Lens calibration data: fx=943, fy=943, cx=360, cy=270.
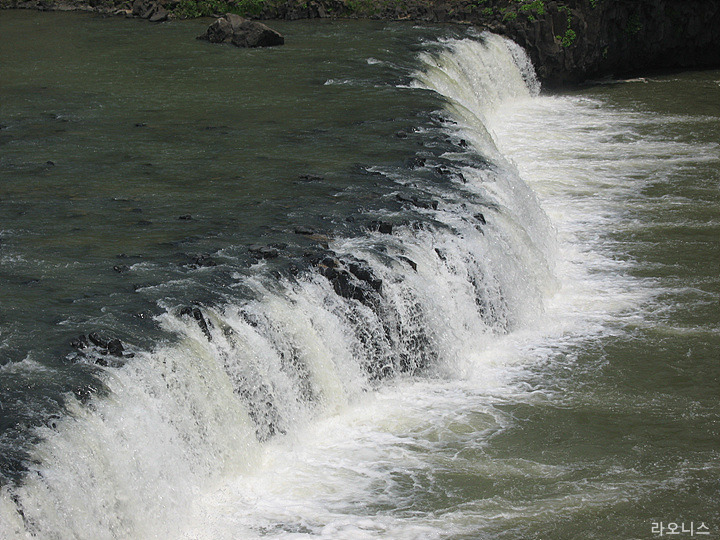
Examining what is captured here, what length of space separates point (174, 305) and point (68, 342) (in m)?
1.29

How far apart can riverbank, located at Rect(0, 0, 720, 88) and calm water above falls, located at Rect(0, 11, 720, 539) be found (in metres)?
8.60

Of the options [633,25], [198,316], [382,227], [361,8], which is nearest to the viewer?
[198,316]

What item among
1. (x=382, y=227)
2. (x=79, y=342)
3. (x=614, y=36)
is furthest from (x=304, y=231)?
(x=614, y=36)

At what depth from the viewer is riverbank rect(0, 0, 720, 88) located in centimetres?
2839

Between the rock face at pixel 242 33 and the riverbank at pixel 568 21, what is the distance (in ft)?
14.6

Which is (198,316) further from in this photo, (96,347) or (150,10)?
(150,10)

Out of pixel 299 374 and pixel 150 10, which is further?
pixel 150 10

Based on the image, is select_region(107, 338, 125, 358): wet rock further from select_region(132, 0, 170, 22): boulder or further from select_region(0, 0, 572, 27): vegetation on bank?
select_region(132, 0, 170, 22): boulder

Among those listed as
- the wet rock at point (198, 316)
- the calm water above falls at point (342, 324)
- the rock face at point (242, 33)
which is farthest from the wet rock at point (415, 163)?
the rock face at point (242, 33)

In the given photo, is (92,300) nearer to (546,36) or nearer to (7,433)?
(7,433)

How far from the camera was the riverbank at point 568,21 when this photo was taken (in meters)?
28.4

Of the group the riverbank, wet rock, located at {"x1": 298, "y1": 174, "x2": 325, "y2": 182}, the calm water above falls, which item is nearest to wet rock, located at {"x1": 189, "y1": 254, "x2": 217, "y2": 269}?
the calm water above falls

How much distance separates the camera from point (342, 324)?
11.5 metres

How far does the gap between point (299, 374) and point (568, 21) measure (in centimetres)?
2102
